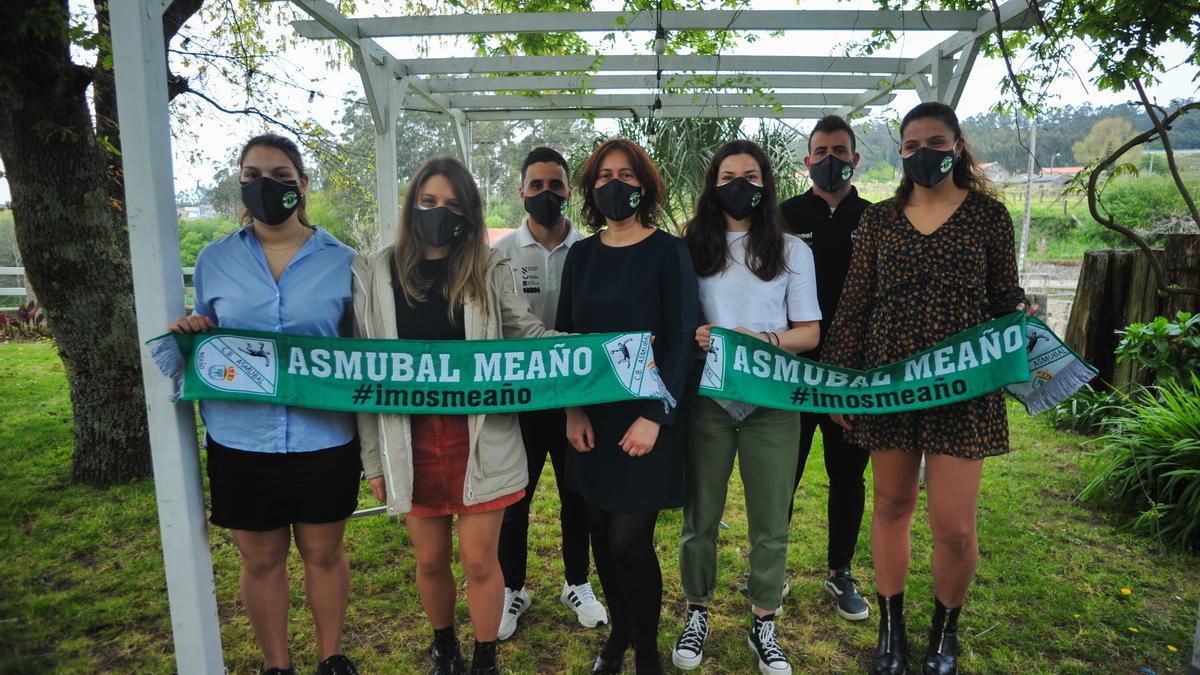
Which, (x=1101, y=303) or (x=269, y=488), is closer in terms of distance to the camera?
(x=269, y=488)

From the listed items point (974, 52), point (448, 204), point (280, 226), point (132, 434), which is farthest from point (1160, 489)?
point (132, 434)

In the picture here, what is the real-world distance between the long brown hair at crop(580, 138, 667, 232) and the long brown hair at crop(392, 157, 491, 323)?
18.1 inches

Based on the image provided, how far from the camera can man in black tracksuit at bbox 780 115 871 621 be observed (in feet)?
10.2

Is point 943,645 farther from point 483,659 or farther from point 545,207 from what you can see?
point 545,207

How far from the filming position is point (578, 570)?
335 cm

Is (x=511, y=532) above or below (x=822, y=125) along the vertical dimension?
below

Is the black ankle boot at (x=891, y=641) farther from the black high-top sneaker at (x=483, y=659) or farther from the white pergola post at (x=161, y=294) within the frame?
the white pergola post at (x=161, y=294)

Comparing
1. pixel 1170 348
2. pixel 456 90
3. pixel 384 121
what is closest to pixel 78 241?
pixel 384 121

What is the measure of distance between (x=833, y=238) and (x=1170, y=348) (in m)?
3.89

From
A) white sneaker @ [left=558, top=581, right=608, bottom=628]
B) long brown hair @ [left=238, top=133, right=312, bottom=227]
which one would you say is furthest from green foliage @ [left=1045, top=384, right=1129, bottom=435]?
long brown hair @ [left=238, top=133, right=312, bottom=227]

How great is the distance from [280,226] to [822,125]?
2.36 metres

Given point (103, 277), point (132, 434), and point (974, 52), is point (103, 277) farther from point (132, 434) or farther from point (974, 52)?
point (974, 52)

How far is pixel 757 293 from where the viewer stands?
271 cm

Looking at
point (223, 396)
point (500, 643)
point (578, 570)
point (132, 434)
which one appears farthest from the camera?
point (132, 434)
